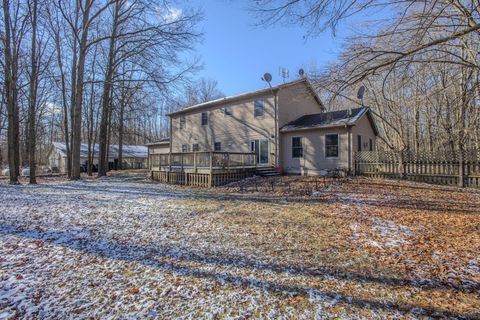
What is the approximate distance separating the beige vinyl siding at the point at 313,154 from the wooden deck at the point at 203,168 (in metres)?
2.44

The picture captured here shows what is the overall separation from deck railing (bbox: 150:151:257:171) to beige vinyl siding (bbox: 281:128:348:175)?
95.6 inches

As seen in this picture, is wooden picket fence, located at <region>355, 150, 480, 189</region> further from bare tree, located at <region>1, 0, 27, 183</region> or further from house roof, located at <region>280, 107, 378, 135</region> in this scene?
bare tree, located at <region>1, 0, 27, 183</region>

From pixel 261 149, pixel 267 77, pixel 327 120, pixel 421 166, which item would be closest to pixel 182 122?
pixel 261 149

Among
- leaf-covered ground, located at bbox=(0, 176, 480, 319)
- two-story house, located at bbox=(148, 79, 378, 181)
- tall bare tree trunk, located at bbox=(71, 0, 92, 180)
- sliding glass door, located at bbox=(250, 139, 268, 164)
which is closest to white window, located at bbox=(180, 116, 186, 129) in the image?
Result: two-story house, located at bbox=(148, 79, 378, 181)

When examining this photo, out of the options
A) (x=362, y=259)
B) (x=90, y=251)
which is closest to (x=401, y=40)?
(x=362, y=259)

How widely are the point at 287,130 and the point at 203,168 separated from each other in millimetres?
6337

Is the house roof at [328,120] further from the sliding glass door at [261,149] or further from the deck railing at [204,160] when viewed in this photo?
the deck railing at [204,160]

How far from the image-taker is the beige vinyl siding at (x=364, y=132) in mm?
14488

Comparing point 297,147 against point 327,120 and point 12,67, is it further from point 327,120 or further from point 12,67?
point 12,67

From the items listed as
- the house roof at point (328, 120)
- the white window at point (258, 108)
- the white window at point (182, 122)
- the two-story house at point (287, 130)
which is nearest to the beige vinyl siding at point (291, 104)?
the two-story house at point (287, 130)

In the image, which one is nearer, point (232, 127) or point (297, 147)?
Result: point (297, 147)

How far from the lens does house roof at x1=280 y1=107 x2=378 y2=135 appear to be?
14.0 metres

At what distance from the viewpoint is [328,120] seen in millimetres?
14578

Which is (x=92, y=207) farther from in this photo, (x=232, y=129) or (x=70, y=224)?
(x=232, y=129)
